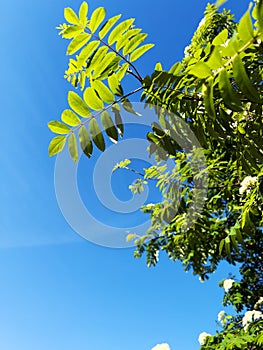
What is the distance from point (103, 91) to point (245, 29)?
54 cm

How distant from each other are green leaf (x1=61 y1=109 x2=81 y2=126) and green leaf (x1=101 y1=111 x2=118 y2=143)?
90 mm

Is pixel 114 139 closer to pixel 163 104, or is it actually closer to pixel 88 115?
pixel 88 115

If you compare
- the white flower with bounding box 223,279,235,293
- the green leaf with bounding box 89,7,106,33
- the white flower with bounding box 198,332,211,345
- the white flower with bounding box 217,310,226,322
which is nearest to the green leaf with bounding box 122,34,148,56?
A: the green leaf with bounding box 89,7,106,33

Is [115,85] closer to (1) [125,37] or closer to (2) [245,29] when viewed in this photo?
(1) [125,37]

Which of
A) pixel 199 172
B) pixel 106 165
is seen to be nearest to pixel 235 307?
pixel 199 172

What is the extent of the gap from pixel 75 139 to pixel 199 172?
2.63 m

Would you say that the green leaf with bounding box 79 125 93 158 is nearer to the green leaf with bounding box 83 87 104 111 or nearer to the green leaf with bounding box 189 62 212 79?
the green leaf with bounding box 83 87 104 111

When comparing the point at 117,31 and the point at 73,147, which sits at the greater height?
the point at 117,31

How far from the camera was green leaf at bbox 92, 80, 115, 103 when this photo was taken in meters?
1.21

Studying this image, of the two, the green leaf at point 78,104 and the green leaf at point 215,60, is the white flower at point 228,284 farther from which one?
the green leaf at point 215,60

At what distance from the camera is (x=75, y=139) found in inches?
51.3

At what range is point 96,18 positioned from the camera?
4.34 feet

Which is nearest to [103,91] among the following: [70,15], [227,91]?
[70,15]

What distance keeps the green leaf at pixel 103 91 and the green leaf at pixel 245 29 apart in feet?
1.67
